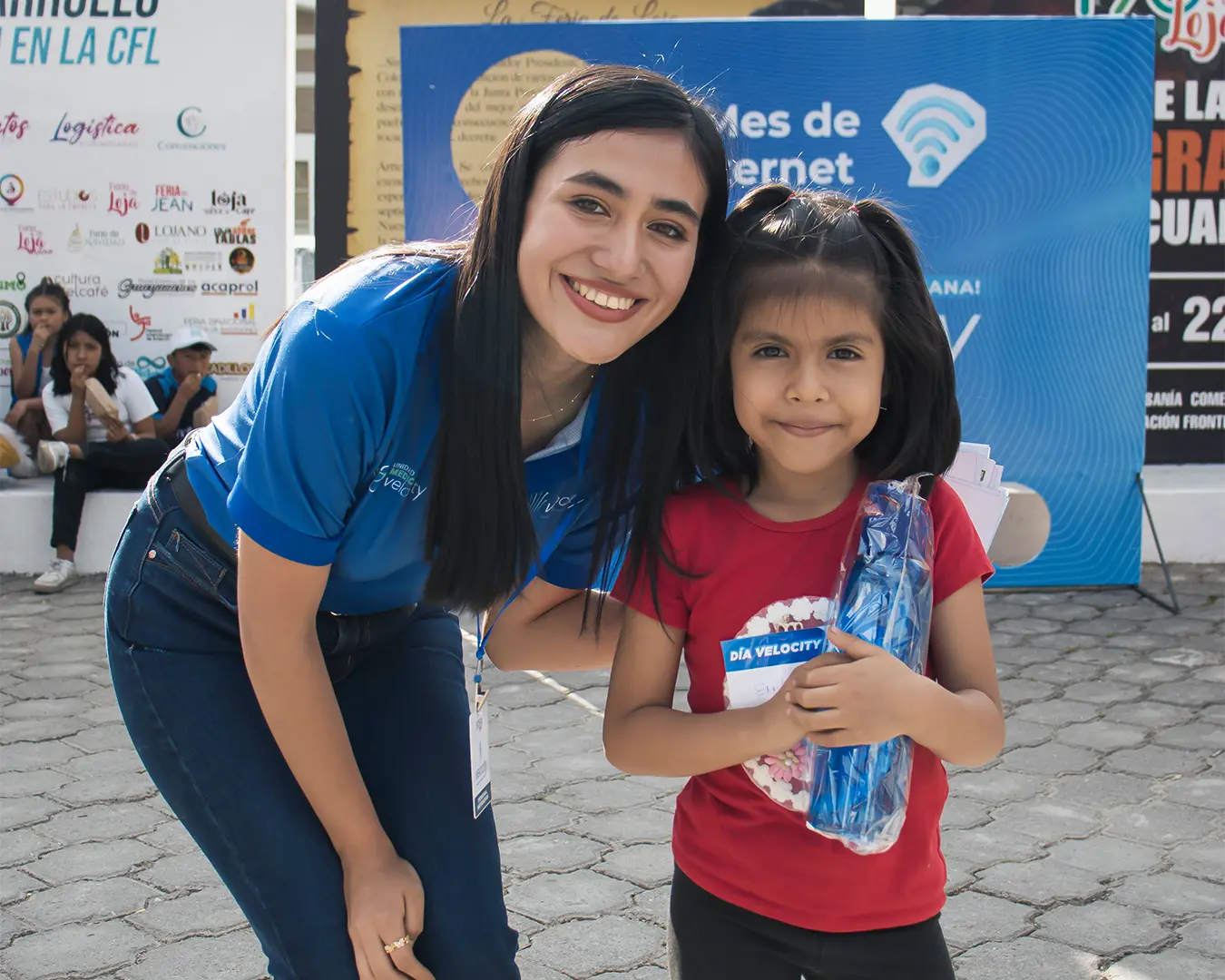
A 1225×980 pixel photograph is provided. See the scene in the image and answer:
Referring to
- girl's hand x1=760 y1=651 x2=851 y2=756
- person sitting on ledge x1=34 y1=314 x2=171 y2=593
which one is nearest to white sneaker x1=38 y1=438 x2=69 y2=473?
person sitting on ledge x1=34 y1=314 x2=171 y2=593

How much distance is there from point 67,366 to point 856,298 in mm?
6073

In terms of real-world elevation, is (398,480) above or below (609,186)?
below

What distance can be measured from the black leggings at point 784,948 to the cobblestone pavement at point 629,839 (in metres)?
0.95

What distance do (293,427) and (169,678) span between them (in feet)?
1.57

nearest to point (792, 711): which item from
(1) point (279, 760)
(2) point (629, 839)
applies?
(1) point (279, 760)

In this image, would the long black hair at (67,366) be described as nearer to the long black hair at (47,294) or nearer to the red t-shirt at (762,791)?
the long black hair at (47,294)

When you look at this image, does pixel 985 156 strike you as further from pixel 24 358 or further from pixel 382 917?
pixel 24 358

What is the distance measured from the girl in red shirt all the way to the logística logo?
3.84 m

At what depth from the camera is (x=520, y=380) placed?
66.5 inches

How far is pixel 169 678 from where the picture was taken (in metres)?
1.85

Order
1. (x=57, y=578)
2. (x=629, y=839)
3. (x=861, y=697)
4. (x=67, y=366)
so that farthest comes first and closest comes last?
(x=67, y=366), (x=57, y=578), (x=629, y=839), (x=861, y=697)

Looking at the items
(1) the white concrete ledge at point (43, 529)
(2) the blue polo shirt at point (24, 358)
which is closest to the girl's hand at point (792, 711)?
(1) the white concrete ledge at point (43, 529)

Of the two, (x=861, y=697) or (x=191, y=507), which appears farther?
(x=191, y=507)

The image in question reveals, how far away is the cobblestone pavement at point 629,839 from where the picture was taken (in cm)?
265
